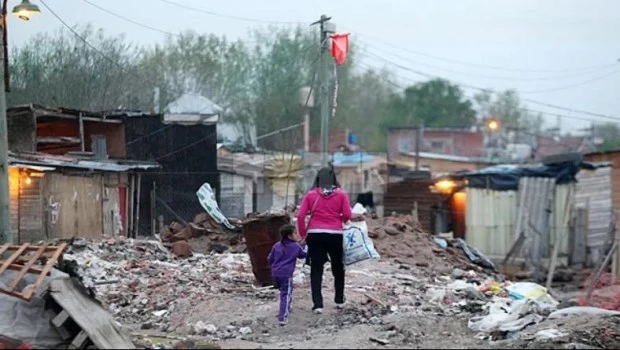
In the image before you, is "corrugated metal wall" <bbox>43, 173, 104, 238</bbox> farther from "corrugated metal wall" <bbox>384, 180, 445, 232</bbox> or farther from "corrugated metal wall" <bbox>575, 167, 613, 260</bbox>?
"corrugated metal wall" <bbox>575, 167, 613, 260</bbox>

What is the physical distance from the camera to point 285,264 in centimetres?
1091

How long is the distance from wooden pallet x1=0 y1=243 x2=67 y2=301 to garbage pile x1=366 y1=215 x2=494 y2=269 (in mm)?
8494

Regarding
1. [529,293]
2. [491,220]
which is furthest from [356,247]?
[491,220]

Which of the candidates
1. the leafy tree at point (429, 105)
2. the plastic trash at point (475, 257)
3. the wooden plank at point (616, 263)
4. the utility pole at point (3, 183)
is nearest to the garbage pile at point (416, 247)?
the plastic trash at point (475, 257)

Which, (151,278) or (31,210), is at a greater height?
(31,210)

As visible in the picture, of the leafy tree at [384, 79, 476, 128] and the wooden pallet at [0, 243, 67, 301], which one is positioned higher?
the leafy tree at [384, 79, 476, 128]

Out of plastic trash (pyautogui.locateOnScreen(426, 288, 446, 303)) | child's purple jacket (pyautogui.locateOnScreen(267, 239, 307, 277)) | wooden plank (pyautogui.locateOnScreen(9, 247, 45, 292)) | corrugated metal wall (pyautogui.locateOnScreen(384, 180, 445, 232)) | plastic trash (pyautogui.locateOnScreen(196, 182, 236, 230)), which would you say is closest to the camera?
wooden plank (pyautogui.locateOnScreen(9, 247, 45, 292))

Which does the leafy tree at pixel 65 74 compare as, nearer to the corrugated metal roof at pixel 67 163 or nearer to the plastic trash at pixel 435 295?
the corrugated metal roof at pixel 67 163

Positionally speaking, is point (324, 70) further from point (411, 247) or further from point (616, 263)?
point (616, 263)

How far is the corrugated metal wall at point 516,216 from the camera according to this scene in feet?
96.9

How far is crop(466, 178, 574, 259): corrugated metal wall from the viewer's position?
96.9ft

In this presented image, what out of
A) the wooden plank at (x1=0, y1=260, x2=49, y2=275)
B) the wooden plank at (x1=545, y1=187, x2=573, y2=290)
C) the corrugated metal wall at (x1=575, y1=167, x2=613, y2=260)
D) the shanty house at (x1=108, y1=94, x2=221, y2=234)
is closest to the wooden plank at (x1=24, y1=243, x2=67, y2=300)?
the wooden plank at (x1=0, y1=260, x2=49, y2=275)

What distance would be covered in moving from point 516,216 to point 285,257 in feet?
68.6

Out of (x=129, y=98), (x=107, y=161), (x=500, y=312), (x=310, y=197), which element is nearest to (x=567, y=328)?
(x=500, y=312)
